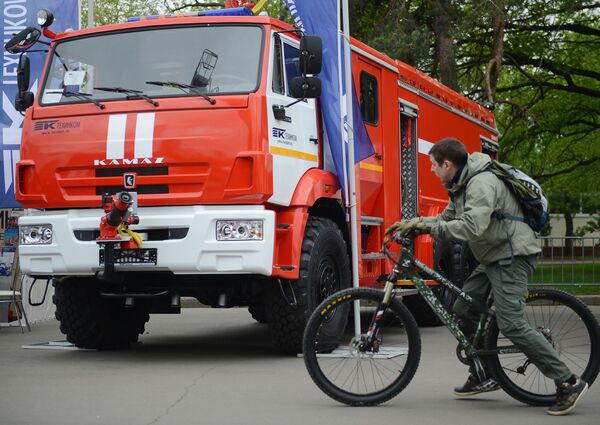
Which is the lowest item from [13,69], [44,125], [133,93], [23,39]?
[44,125]

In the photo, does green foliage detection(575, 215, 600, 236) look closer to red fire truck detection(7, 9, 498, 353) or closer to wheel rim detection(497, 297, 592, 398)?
red fire truck detection(7, 9, 498, 353)

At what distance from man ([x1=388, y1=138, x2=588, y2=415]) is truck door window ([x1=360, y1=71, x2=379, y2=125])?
14.8ft

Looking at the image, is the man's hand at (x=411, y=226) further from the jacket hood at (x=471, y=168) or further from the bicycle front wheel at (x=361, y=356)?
the bicycle front wheel at (x=361, y=356)

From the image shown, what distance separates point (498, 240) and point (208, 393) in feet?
7.93

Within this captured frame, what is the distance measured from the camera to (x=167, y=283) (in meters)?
10.5

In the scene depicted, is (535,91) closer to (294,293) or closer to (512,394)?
(294,293)

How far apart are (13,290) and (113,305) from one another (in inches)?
134

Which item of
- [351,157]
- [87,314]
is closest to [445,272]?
[351,157]

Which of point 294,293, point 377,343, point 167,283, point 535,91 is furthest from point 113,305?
point 535,91

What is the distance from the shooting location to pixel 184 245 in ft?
32.4

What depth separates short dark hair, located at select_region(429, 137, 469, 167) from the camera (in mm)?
7523

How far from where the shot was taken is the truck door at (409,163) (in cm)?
1348

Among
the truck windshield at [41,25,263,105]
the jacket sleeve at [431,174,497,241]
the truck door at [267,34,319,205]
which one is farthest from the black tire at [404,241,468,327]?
the jacket sleeve at [431,174,497,241]

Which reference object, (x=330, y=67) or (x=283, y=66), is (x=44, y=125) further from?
(x=330, y=67)
